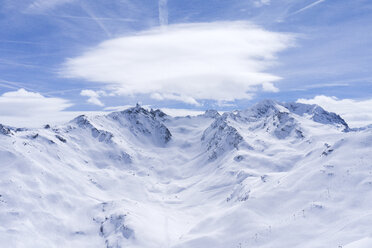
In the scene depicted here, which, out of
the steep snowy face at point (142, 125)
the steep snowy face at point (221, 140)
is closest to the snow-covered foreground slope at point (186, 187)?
the steep snowy face at point (221, 140)

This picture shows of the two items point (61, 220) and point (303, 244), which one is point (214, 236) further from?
point (61, 220)

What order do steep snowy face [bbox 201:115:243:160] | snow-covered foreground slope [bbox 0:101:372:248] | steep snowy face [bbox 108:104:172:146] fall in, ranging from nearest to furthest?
snow-covered foreground slope [bbox 0:101:372:248], steep snowy face [bbox 201:115:243:160], steep snowy face [bbox 108:104:172:146]

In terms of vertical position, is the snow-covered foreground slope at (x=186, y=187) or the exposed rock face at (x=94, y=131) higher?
the exposed rock face at (x=94, y=131)

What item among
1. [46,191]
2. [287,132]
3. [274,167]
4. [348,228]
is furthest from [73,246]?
[287,132]

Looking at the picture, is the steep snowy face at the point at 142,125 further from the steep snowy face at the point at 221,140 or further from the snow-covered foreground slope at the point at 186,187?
the steep snowy face at the point at 221,140

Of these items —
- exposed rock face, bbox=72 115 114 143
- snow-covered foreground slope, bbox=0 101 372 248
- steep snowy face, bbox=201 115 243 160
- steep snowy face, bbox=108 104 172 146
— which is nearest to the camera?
snow-covered foreground slope, bbox=0 101 372 248

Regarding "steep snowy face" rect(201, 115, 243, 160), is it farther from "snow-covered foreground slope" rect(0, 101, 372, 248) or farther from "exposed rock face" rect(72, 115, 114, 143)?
"exposed rock face" rect(72, 115, 114, 143)

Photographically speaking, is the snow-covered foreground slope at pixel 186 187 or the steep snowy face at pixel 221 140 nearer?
the snow-covered foreground slope at pixel 186 187

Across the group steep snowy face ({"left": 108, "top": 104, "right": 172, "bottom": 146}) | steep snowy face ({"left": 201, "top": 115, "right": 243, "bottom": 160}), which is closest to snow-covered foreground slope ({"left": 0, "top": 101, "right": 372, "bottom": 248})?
steep snowy face ({"left": 201, "top": 115, "right": 243, "bottom": 160})
